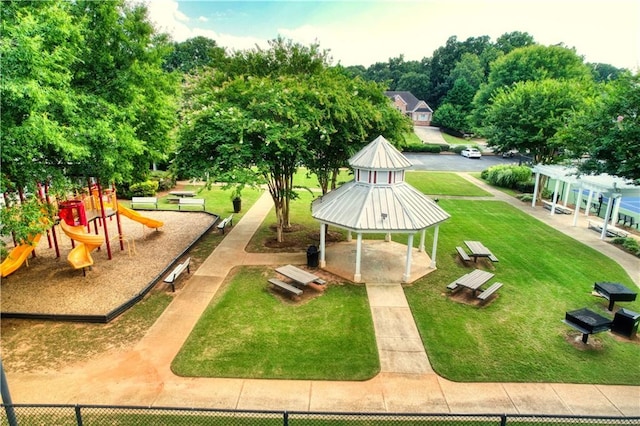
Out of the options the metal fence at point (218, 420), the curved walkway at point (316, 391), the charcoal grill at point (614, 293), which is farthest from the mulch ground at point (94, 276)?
the charcoal grill at point (614, 293)

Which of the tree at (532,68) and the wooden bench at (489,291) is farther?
the tree at (532,68)

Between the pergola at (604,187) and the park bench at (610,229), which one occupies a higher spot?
the pergola at (604,187)

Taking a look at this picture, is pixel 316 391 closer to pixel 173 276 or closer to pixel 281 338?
pixel 281 338

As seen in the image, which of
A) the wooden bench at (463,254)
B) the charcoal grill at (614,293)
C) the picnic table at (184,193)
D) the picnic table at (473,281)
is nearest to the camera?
the charcoal grill at (614,293)

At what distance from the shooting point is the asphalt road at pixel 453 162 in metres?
45.9

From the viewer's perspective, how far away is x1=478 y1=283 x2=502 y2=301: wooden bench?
44.1ft

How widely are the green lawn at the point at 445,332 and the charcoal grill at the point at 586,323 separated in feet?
1.83

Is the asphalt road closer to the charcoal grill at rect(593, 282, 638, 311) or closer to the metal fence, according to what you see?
the charcoal grill at rect(593, 282, 638, 311)

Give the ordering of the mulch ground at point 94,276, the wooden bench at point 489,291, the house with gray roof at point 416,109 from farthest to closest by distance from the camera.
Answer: the house with gray roof at point 416,109 → the wooden bench at point 489,291 → the mulch ground at point 94,276

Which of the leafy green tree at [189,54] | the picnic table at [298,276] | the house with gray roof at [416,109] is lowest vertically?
the picnic table at [298,276]

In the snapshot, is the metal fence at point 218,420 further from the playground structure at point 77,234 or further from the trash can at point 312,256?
the trash can at point 312,256

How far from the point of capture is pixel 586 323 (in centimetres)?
1111

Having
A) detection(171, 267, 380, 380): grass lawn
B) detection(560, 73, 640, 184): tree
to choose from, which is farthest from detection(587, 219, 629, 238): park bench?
detection(171, 267, 380, 380): grass lawn

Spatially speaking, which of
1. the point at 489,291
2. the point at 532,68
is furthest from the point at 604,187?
the point at 532,68
